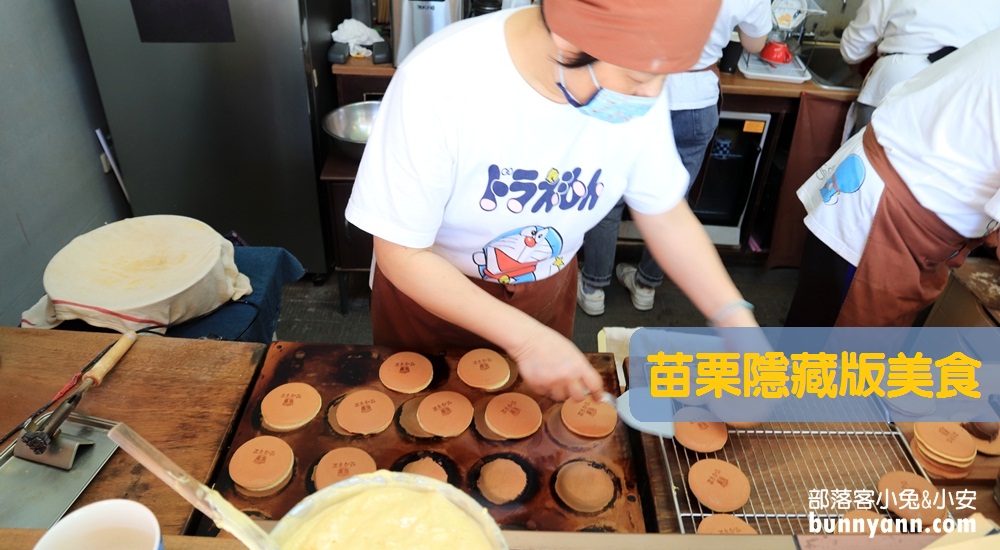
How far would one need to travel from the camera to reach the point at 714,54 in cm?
270

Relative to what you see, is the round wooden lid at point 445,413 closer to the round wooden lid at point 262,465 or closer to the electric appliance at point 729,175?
the round wooden lid at point 262,465

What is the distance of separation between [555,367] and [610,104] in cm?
49

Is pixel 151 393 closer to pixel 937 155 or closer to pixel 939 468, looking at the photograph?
pixel 939 468

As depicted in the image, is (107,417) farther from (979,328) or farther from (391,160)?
(979,328)

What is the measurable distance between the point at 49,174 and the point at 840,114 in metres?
3.78

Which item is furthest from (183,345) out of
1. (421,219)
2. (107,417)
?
(421,219)

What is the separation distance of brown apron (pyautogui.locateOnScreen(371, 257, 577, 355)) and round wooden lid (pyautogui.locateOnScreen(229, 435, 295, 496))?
0.47m

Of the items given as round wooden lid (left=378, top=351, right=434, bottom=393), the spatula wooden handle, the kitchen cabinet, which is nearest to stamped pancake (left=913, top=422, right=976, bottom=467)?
round wooden lid (left=378, top=351, right=434, bottom=393)

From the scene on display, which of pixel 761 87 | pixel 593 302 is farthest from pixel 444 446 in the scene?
pixel 761 87

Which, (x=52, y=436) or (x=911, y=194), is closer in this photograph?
(x=52, y=436)

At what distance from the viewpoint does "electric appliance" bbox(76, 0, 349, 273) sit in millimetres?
2699

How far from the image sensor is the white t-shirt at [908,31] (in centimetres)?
266

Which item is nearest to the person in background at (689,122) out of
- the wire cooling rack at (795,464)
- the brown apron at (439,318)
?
the brown apron at (439,318)

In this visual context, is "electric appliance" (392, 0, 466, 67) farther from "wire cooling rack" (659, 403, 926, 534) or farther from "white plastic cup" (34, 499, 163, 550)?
"white plastic cup" (34, 499, 163, 550)
